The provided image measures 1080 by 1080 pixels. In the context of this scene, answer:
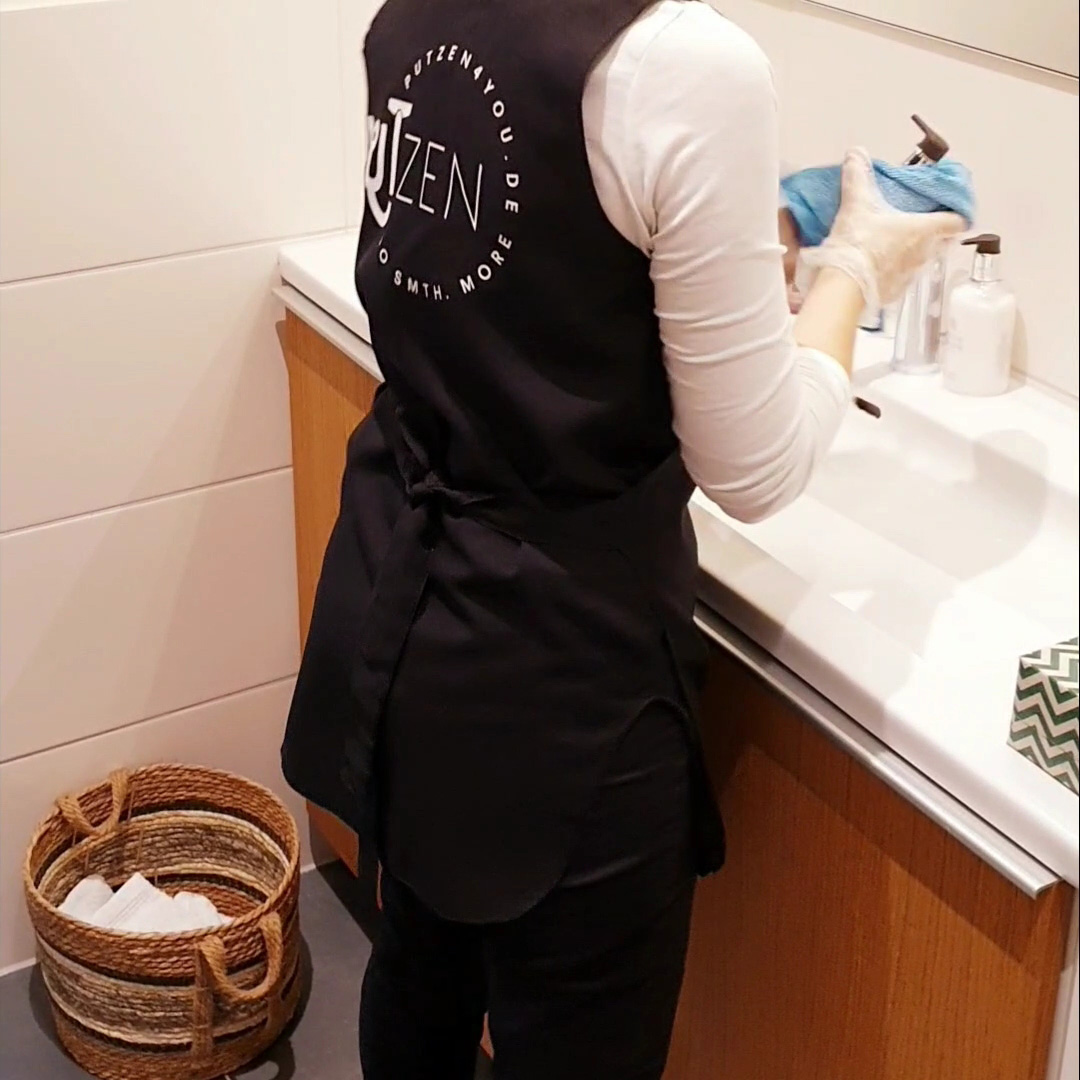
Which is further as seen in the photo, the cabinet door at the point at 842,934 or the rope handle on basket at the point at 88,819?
the rope handle on basket at the point at 88,819

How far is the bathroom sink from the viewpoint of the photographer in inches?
43.0

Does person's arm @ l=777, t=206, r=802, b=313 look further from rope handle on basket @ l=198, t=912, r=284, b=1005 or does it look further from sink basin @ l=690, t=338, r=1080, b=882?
rope handle on basket @ l=198, t=912, r=284, b=1005

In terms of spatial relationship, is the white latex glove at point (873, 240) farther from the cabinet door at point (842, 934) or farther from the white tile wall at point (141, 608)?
the white tile wall at point (141, 608)

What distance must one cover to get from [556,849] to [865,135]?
0.65m

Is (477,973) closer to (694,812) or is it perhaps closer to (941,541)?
(694,812)

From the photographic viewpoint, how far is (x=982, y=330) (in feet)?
4.17

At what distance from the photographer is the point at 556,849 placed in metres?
1.05

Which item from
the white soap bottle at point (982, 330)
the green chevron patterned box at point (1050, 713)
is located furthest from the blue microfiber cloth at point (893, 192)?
the green chevron patterned box at point (1050, 713)

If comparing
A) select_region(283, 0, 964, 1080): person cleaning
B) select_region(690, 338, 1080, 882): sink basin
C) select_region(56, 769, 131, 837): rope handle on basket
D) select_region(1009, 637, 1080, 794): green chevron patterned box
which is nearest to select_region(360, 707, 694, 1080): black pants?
select_region(283, 0, 964, 1080): person cleaning

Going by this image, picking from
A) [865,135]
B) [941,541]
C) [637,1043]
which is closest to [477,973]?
[637,1043]

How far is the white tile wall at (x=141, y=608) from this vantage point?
66.4 inches

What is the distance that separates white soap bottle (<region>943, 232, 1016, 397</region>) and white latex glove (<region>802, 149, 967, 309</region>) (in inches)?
7.1

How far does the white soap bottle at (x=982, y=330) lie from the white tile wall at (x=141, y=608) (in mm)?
786

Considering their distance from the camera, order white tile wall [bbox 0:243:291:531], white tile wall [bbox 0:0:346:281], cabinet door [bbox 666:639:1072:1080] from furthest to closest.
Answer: white tile wall [bbox 0:243:291:531] < white tile wall [bbox 0:0:346:281] < cabinet door [bbox 666:639:1072:1080]
